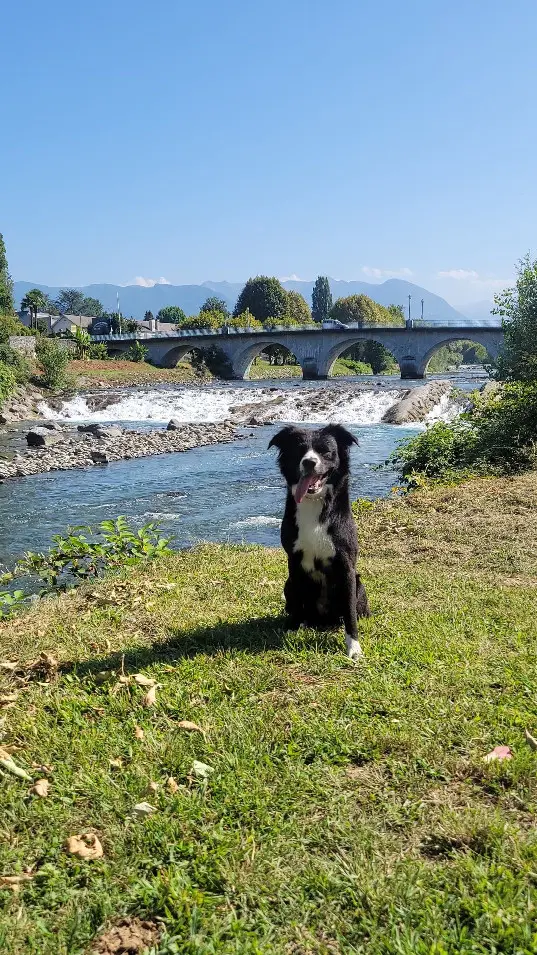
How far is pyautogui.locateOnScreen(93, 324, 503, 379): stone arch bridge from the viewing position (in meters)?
62.1

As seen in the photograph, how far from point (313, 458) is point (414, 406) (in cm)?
3047

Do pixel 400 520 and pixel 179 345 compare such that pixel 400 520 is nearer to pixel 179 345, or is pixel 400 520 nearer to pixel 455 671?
pixel 455 671

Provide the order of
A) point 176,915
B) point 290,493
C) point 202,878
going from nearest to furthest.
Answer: point 176,915 → point 202,878 → point 290,493

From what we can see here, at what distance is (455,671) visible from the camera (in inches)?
165

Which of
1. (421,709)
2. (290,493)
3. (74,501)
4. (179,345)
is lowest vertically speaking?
(74,501)

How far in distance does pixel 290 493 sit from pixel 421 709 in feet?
5.35

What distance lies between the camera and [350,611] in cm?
458

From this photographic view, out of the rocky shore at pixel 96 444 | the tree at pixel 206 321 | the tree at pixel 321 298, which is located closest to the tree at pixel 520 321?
the rocky shore at pixel 96 444

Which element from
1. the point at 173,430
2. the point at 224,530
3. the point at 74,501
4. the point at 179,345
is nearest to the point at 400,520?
the point at 224,530

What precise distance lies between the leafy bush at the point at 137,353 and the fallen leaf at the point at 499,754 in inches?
2810

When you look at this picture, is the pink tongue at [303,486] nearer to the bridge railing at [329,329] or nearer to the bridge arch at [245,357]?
the bridge railing at [329,329]

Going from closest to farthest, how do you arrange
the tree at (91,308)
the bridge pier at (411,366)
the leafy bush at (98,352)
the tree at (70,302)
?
the bridge pier at (411,366) < the leafy bush at (98,352) < the tree at (70,302) < the tree at (91,308)

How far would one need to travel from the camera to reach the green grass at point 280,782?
2.30 meters

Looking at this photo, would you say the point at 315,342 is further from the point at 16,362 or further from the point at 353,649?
the point at 353,649
